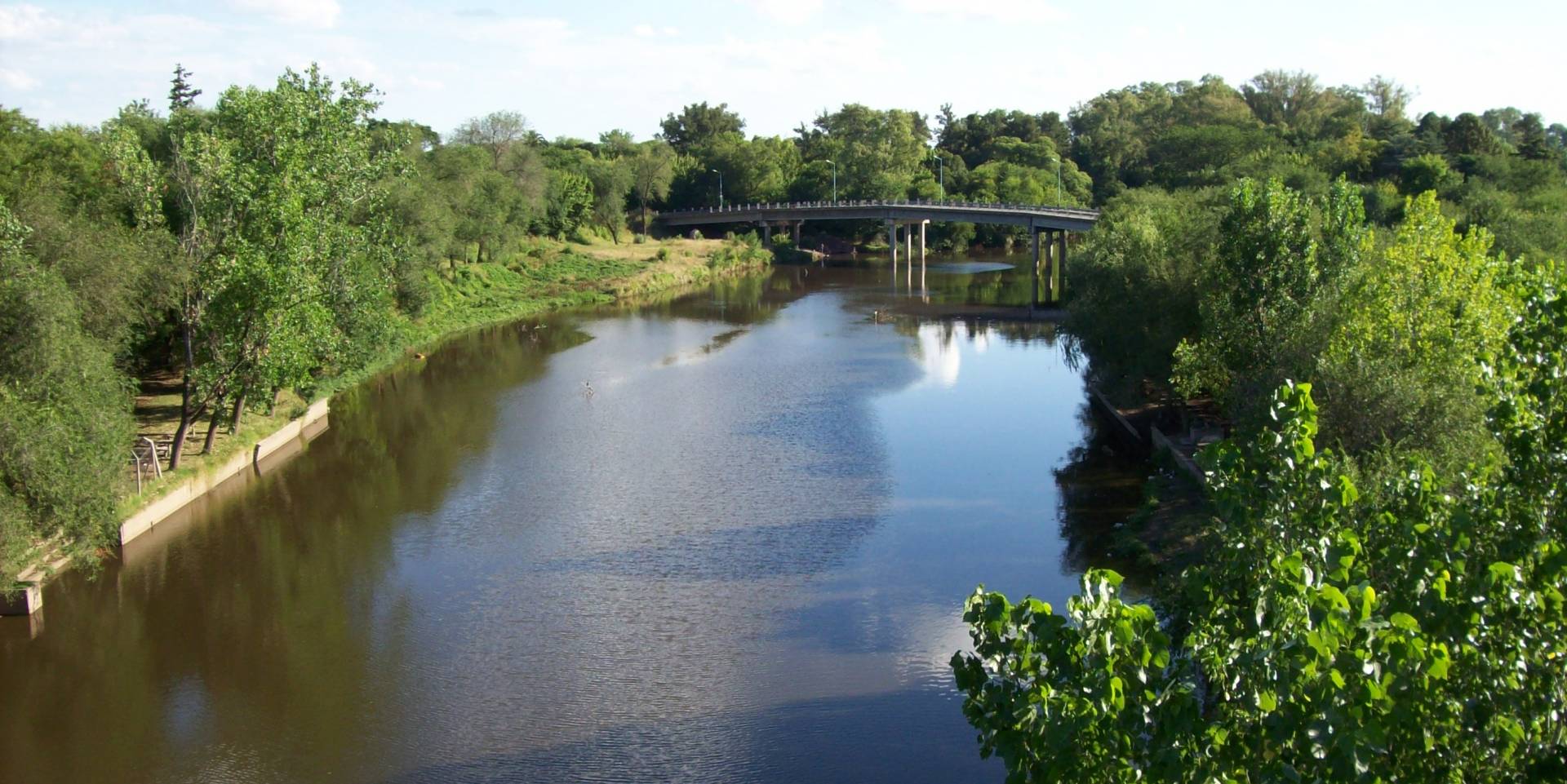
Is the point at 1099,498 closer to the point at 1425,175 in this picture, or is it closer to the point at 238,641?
the point at 238,641

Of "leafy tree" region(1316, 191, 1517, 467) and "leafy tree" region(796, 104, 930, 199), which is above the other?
"leafy tree" region(796, 104, 930, 199)

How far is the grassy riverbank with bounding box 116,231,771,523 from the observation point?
3391 cm

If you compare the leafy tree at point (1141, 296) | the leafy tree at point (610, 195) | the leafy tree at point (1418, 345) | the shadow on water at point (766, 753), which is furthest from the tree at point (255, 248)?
the leafy tree at point (610, 195)

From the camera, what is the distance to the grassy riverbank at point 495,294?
33906 mm

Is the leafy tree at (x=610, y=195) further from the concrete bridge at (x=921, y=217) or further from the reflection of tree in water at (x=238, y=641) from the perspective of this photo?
the reflection of tree in water at (x=238, y=641)

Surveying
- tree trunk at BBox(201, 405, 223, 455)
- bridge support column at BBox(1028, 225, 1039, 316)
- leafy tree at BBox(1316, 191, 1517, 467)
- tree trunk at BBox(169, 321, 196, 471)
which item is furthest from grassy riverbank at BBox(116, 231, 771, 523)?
leafy tree at BBox(1316, 191, 1517, 467)

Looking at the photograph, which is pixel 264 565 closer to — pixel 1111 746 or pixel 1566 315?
pixel 1111 746

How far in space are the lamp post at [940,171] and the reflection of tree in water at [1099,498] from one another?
232 ft

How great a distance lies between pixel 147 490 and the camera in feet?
95.1

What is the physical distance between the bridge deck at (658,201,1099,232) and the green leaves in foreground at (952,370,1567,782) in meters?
68.0

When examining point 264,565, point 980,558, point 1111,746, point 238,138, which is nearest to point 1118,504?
point 980,558

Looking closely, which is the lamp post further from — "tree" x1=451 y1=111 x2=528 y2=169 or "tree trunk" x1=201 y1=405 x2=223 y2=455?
"tree trunk" x1=201 y1=405 x2=223 y2=455

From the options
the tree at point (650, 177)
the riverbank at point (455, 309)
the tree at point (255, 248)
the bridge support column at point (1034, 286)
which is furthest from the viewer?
the tree at point (650, 177)

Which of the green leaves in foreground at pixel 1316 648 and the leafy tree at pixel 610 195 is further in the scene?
the leafy tree at pixel 610 195
